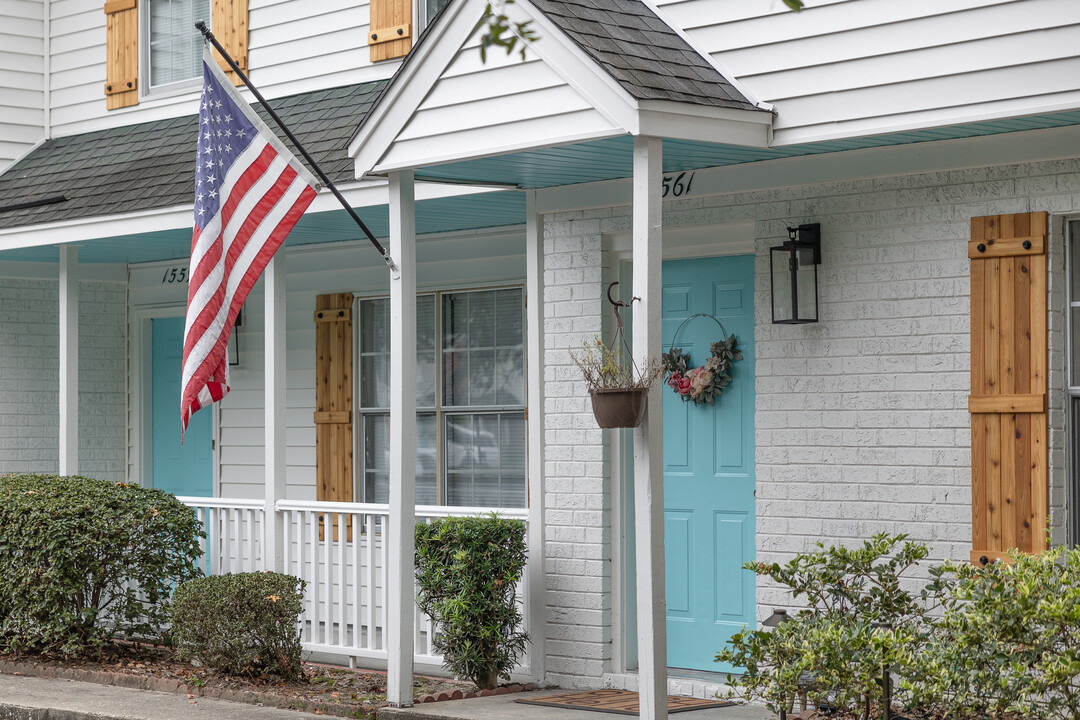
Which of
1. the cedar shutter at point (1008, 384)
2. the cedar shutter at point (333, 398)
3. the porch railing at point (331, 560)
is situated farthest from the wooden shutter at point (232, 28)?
the cedar shutter at point (1008, 384)

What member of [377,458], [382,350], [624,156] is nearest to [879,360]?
[624,156]

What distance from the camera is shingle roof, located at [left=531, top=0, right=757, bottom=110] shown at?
243 inches

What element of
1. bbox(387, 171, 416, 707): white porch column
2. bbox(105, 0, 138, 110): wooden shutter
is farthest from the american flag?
bbox(105, 0, 138, 110): wooden shutter

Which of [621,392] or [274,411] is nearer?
[621,392]

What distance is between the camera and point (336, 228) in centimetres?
959

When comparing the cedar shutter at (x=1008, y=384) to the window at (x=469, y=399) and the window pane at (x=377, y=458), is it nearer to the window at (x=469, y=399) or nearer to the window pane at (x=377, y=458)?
the window at (x=469, y=399)

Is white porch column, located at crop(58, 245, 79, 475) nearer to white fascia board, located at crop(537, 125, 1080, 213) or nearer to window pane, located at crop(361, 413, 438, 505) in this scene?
window pane, located at crop(361, 413, 438, 505)

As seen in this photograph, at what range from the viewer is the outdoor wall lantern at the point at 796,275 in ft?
22.8

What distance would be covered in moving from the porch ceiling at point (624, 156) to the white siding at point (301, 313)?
1.63 m

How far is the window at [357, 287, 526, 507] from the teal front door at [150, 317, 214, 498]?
2.14m

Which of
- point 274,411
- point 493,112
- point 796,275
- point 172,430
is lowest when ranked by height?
point 172,430

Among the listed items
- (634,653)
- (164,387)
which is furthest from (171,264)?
(634,653)

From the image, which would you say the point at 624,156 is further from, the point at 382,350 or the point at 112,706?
the point at 112,706

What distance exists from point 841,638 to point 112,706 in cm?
413
